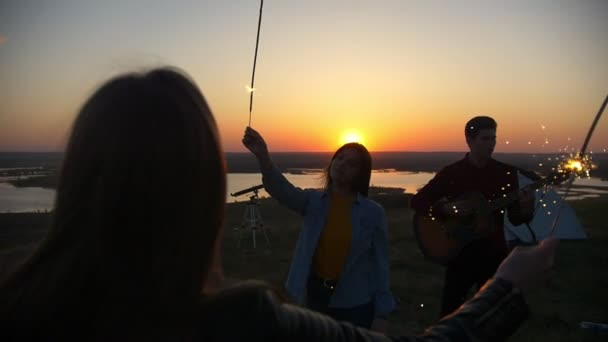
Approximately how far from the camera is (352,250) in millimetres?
4145

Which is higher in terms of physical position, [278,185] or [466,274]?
[278,185]

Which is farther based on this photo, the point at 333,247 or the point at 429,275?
the point at 429,275

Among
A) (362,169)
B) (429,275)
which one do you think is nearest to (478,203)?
(362,169)

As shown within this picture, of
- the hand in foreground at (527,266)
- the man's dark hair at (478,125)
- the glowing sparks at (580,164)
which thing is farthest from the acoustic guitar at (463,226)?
the hand in foreground at (527,266)

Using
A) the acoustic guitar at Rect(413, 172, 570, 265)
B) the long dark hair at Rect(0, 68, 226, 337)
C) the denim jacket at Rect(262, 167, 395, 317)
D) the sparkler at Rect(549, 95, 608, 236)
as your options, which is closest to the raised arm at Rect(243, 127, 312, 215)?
the denim jacket at Rect(262, 167, 395, 317)

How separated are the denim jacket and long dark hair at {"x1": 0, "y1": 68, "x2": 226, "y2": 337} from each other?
2.95m

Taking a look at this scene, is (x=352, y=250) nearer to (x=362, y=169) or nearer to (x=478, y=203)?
(x=362, y=169)

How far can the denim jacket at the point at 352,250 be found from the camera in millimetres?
4066

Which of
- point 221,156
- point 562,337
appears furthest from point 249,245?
point 221,156

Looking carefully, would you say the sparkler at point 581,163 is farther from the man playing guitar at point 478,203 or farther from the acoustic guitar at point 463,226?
the man playing guitar at point 478,203

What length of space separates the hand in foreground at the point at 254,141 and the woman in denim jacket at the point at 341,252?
1.35 feet

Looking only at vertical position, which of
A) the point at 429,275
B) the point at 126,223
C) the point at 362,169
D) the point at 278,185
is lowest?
the point at 429,275

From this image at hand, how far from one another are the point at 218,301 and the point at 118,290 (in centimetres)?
21

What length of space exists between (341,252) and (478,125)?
7.94ft
